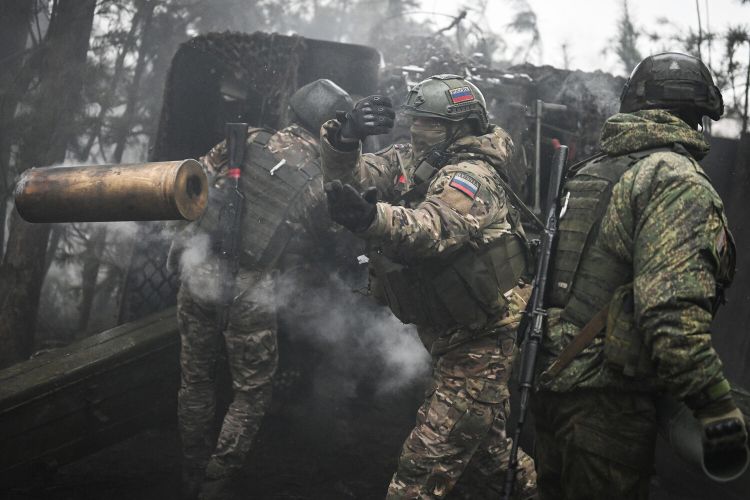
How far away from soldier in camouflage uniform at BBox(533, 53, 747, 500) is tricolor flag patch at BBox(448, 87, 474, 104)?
97 cm

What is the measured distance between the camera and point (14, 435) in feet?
12.8

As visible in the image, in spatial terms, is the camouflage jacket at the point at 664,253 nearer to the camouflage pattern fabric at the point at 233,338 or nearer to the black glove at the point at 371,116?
the black glove at the point at 371,116

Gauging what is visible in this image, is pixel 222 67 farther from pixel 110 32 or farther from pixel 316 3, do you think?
pixel 316 3

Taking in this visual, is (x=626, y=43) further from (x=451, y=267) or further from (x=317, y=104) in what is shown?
(x=451, y=267)

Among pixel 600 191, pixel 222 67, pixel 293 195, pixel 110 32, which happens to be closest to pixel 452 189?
pixel 600 191

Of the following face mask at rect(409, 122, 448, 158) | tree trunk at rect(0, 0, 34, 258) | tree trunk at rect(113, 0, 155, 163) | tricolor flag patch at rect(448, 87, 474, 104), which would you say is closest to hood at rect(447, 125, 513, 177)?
face mask at rect(409, 122, 448, 158)

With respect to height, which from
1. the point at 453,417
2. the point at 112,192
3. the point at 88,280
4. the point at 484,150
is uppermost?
the point at 484,150

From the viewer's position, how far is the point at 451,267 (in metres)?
3.12

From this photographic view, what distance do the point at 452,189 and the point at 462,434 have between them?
4.17ft

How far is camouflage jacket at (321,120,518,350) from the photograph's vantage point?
2.66m

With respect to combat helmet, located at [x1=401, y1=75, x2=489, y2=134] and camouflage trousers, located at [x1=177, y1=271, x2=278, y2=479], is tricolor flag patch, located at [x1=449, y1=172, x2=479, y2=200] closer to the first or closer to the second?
combat helmet, located at [x1=401, y1=75, x2=489, y2=134]

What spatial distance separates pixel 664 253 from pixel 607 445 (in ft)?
2.62

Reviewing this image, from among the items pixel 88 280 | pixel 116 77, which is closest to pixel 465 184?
pixel 116 77

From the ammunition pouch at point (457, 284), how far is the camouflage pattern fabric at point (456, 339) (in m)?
0.09
